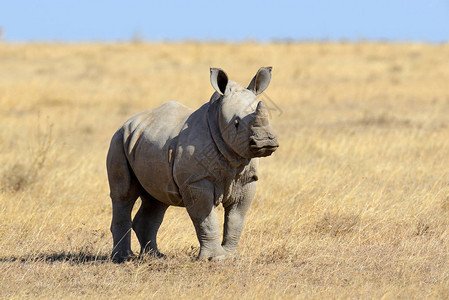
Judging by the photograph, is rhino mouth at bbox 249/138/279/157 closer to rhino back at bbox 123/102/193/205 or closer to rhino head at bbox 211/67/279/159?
rhino head at bbox 211/67/279/159

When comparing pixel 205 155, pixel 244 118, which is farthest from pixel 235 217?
pixel 244 118

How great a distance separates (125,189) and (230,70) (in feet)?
64.7

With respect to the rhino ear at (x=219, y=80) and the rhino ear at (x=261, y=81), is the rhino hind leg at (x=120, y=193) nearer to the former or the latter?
the rhino ear at (x=219, y=80)

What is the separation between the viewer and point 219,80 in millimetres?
6188

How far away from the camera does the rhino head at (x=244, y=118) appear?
219 inches

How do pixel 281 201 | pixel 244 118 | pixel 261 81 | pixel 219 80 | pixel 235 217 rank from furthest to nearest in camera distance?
pixel 281 201 < pixel 235 217 < pixel 261 81 < pixel 219 80 < pixel 244 118

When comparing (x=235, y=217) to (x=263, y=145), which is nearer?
(x=263, y=145)

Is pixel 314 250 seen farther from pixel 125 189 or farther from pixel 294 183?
pixel 294 183

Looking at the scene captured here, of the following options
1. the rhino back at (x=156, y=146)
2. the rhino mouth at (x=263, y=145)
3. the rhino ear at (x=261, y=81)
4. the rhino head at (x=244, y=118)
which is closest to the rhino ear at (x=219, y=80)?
the rhino head at (x=244, y=118)

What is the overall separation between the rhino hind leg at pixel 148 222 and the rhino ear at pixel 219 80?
151cm

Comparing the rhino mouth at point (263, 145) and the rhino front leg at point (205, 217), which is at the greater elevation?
the rhino mouth at point (263, 145)

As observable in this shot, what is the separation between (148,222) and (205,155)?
1409mm

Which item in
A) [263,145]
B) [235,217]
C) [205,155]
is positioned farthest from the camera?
[235,217]

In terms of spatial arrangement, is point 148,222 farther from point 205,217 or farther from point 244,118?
point 244,118
